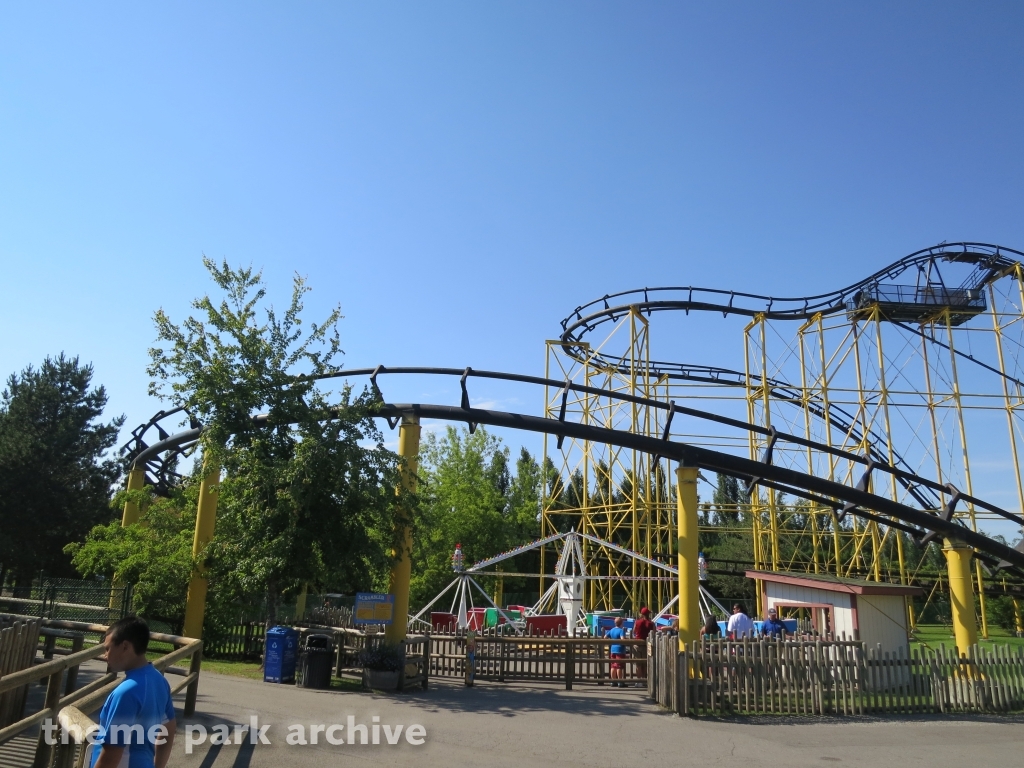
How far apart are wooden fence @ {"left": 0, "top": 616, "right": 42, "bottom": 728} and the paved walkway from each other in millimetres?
1637

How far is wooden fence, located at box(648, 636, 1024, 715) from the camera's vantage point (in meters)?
11.1

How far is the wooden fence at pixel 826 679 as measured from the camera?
11086 mm

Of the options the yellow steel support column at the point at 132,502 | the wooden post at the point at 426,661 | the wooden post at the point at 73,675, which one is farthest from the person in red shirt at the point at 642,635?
the yellow steel support column at the point at 132,502

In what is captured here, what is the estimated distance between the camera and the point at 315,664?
480 inches

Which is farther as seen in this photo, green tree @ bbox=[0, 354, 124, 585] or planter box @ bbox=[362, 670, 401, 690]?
green tree @ bbox=[0, 354, 124, 585]

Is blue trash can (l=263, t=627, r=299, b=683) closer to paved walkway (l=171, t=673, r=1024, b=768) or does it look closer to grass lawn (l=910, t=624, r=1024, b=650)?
paved walkway (l=171, t=673, r=1024, b=768)

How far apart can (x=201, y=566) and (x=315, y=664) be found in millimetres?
5127

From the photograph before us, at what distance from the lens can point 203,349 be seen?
14.2 m

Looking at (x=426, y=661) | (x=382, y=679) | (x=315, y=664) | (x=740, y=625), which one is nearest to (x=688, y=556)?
(x=740, y=625)

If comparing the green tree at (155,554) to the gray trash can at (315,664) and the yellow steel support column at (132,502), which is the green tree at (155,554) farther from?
the gray trash can at (315,664)

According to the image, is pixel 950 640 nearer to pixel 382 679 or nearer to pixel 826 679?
pixel 826 679

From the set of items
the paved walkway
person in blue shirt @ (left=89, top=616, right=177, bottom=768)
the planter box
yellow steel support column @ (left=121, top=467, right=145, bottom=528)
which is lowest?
the paved walkway

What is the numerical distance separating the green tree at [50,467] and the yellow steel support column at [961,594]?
30.1 m

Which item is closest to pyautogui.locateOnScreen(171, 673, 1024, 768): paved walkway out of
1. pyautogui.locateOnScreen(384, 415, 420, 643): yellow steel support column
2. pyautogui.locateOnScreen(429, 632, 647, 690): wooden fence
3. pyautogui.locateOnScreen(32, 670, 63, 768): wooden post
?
pyautogui.locateOnScreen(429, 632, 647, 690): wooden fence
